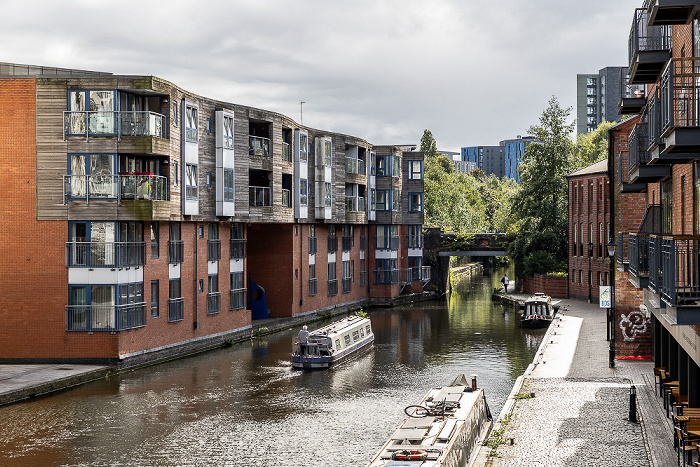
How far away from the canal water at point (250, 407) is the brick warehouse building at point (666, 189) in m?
7.59

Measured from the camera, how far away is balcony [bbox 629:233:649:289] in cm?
2453

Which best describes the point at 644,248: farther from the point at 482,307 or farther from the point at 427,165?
the point at 427,165

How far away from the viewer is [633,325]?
124ft

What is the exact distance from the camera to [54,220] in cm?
3819

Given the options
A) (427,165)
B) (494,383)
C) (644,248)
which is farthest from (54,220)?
(427,165)

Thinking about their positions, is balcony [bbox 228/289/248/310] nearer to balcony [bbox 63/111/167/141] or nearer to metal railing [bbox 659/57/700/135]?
balcony [bbox 63/111/167/141]

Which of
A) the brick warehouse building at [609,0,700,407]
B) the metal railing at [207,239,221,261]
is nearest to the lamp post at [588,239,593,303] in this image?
the brick warehouse building at [609,0,700,407]

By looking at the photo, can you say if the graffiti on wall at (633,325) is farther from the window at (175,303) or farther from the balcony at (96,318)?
the balcony at (96,318)

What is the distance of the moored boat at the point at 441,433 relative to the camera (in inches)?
723

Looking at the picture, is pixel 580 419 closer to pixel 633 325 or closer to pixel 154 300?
pixel 633 325

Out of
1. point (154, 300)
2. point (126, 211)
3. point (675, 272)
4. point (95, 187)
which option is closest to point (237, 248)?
point (154, 300)

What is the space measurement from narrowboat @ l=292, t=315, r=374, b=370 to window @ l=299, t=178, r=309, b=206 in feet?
46.2

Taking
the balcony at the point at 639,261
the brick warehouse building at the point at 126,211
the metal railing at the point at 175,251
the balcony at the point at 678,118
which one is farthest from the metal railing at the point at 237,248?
the balcony at the point at 678,118

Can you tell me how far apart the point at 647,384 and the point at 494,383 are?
21.5 feet
